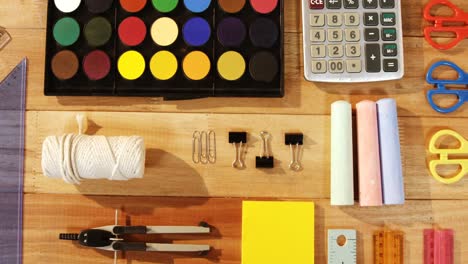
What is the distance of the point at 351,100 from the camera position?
0.93 m

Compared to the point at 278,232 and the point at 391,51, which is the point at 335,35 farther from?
the point at 278,232

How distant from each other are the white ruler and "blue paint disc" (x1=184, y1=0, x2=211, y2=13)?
0.45 m

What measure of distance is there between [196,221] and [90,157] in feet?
0.70

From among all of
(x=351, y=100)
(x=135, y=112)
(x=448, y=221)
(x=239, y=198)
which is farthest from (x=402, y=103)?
(x=135, y=112)

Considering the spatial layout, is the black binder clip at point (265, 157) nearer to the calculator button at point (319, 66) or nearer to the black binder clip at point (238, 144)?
the black binder clip at point (238, 144)

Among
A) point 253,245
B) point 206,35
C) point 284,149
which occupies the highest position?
point 206,35

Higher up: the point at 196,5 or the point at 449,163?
the point at 196,5

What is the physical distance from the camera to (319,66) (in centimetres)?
91

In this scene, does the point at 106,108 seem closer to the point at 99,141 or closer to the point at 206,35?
the point at 99,141

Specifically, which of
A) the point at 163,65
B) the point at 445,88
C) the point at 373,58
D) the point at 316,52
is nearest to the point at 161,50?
the point at 163,65

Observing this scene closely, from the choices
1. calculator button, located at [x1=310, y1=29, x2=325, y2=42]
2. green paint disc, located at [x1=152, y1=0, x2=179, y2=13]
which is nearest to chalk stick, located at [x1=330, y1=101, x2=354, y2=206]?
calculator button, located at [x1=310, y1=29, x2=325, y2=42]

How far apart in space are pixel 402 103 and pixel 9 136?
71 cm

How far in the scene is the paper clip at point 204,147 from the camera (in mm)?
913

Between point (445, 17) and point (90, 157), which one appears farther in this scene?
point (445, 17)
